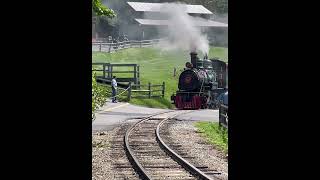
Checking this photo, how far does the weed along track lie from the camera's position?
11.0 meters

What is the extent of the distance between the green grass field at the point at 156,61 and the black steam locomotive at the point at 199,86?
6.97ft

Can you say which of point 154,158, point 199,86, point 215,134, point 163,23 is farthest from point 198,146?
point 163,23

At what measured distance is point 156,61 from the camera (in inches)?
2158

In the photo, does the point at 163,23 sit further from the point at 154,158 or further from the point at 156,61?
the point at 154,158

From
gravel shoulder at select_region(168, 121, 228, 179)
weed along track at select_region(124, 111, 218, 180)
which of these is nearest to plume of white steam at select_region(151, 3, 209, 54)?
gravel shoulder at select_region(168, 121, 228, 179)

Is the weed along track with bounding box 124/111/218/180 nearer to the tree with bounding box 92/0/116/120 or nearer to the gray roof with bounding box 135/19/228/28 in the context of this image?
the tree with bounding box 92/0/116/120

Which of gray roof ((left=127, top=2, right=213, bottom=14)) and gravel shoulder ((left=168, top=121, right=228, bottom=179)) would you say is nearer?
gravel shoulder ((left=168, top=121, right=228, bottom=179))

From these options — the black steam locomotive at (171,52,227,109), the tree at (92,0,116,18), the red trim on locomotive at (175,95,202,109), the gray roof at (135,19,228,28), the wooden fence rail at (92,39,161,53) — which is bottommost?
the red trim on locomotive at (175,95,202,109)

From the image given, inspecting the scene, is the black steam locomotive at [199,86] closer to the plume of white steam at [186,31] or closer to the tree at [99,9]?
the plume of white steam at [186,31]

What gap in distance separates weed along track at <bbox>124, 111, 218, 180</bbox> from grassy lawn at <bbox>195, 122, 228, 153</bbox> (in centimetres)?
121
